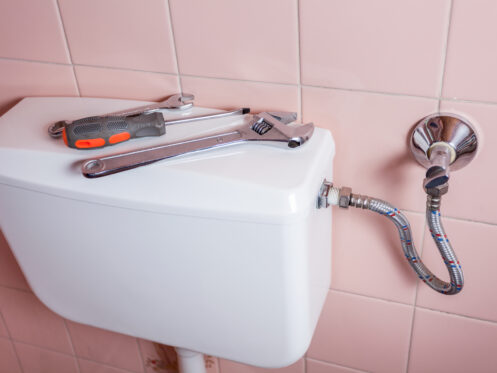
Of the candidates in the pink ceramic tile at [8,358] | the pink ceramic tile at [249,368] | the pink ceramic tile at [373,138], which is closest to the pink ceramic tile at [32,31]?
the pink ceramic tile at [373,138]

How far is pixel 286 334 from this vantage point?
0.62 metres

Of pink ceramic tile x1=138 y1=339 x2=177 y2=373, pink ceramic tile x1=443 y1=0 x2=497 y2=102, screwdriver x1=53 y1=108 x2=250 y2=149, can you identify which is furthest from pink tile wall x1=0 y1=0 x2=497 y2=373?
pink ceramic tile x1=138 y1=339 x2=177 y2=373

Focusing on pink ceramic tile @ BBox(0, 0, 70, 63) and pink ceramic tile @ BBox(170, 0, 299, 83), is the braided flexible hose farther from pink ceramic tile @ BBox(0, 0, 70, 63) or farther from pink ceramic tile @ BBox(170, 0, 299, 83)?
pink ceramic tile @ BBox(0, 0, 70, 63)

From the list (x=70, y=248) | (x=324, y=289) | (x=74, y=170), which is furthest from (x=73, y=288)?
(x=324, y=289)

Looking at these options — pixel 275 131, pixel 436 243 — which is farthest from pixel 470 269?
pixel 275 131

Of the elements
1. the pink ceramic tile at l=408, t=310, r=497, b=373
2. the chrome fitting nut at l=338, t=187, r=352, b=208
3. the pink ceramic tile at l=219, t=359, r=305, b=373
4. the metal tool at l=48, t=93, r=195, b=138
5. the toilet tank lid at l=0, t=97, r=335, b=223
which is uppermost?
the metal tool at l=48, t=93, r=195, b=138

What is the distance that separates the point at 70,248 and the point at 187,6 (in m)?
0.33

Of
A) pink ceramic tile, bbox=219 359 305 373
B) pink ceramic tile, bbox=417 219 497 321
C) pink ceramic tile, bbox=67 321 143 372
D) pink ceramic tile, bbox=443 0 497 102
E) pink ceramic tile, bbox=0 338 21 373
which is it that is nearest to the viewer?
pink ceramic tile, bbox=443 0 497 102

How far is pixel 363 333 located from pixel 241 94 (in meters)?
0.40

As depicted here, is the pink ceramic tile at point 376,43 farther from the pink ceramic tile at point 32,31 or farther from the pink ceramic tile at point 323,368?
the pink ceramic tile at point 323,368

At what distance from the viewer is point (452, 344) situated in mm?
744

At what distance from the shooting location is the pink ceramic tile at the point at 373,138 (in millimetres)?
610

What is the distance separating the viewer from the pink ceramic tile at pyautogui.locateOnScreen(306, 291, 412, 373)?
76cm

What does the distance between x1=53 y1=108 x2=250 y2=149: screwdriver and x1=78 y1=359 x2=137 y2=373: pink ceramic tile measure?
0.63 meters
